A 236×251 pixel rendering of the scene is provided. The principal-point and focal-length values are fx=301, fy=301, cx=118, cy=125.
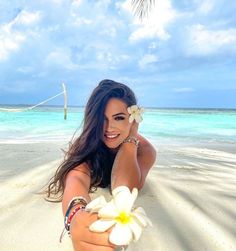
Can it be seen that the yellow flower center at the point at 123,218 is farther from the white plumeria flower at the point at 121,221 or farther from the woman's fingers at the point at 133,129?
the woman's fingers at the point at 133,129

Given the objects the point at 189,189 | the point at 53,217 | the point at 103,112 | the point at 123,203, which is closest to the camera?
the point at 123,203

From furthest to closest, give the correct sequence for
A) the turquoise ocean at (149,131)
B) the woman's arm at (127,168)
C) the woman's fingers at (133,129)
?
the turquoise ocean at (149,131) → the woman's fingers at (133,129) → the woman's arm at (127,168)

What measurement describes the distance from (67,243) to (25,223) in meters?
0.30

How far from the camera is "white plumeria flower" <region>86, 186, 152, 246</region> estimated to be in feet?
2.87

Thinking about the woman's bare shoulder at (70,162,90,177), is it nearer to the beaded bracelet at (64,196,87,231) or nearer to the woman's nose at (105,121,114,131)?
the woman's nose at (105,121,114,131)

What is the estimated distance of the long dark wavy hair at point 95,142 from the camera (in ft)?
5.55

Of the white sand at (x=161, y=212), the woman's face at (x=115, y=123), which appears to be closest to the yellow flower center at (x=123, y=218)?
the white sand at (x=161, y=212)

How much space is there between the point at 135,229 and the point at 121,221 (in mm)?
48

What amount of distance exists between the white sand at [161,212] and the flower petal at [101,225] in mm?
392

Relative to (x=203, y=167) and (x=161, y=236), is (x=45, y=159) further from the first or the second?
(x=161, y=236)

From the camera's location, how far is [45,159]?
10.6 feet

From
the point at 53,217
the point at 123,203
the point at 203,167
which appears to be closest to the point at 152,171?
the point at 203,167

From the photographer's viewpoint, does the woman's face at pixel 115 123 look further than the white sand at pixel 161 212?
Yes

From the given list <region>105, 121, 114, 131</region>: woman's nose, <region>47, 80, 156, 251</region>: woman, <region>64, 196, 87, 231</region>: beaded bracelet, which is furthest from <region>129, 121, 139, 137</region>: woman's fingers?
<region>64, 196, 87, 231</region>: beaded bracelet
